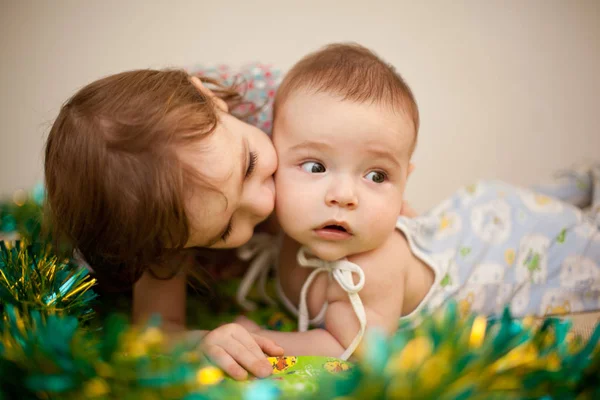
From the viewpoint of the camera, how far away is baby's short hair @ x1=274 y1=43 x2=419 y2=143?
33.6 inches

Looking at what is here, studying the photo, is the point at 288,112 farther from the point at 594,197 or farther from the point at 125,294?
the point at 594,197

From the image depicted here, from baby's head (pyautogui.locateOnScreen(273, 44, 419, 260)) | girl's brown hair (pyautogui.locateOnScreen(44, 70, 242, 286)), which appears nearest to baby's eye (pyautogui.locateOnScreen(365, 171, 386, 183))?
baby's head (pyautogui.locateOnScreen(273, 44, 419, 260))

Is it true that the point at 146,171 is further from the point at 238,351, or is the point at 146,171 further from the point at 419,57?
the point at 419,57

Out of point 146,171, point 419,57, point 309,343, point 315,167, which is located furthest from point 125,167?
point 419,57

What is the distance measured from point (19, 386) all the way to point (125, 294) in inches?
20.7

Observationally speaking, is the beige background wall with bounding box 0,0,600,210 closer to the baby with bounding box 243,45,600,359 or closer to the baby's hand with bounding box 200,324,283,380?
the baby with bounding box 243,45,600,359

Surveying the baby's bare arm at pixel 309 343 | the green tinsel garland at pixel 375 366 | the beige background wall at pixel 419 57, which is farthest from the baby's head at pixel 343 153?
the beige background wall at pixel 419 57

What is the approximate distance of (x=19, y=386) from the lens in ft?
Result: 1.87

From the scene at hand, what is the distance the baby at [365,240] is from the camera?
33.0 inches

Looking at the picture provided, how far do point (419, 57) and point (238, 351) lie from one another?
124 cm

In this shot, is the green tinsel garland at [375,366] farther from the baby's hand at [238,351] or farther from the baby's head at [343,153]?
the baby's head at [343,153]

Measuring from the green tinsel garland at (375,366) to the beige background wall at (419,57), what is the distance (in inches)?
43.6

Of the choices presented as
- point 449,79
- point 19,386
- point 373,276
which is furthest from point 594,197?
point 19,386

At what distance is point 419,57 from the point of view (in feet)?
5.50
